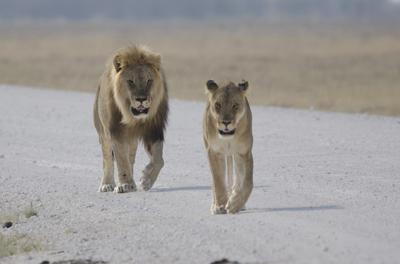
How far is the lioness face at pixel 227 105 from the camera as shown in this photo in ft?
27.3

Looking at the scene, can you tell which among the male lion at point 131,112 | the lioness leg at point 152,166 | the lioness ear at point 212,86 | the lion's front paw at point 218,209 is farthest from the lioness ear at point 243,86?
the lioness leg at point 152,166

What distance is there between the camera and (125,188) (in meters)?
10.4

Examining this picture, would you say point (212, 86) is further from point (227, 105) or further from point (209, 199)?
point (209, 199)

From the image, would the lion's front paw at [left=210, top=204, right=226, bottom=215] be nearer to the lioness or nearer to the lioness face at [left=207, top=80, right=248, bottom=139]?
the lioness

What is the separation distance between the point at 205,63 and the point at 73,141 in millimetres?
33071

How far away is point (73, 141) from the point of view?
1491 cm

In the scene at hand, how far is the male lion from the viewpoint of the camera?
33.4 feet

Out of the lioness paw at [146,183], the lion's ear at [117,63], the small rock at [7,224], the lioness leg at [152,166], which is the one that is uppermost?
the lion's ear at [117,63]

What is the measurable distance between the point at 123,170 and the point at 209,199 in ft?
3.44

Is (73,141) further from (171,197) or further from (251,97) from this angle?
(251,97)

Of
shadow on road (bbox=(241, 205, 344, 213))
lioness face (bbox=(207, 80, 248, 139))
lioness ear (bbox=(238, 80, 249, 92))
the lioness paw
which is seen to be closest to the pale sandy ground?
shadow on road (bbox=(241, 205, 344, 213))

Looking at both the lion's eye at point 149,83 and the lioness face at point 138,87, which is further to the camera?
the lion's eye at point 149,83

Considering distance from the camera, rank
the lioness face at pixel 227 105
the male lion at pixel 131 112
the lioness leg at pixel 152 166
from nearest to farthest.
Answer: the lioness face at pixel 227 105, the male lion at pixel 131 112, the lioness leg at pixel 152 166

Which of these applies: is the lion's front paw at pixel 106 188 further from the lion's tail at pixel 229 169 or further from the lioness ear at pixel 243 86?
the lioness ear at pixel 243 86
